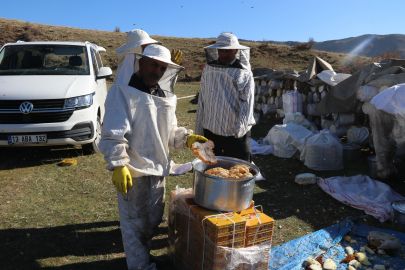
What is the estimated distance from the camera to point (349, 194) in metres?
4.67

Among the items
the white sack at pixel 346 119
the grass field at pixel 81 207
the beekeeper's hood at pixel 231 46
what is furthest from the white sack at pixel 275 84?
the beekeeper's hood at pixel 231 46

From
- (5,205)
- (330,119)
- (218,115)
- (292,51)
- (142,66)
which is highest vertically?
(292,51)

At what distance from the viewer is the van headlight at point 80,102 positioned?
5269 millimetres

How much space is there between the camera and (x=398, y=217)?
380 cm

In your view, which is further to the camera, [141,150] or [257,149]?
[257,149]

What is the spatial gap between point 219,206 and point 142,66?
133cm

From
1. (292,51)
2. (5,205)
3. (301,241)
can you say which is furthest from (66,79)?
(292,51)

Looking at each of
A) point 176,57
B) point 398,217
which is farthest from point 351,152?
point 176,57

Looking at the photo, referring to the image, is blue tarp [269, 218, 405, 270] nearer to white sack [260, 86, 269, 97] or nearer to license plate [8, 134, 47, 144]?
Answer: license plate [8, 134, 47, 144]

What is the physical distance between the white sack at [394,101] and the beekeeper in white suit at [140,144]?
326 cm

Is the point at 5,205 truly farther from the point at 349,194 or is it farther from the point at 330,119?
the point at 330,119

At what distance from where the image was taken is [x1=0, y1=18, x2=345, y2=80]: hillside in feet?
86.3

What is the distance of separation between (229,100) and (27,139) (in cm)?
367

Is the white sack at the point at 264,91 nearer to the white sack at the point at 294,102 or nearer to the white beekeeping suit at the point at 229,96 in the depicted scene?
the white sack at the point at 294,102
